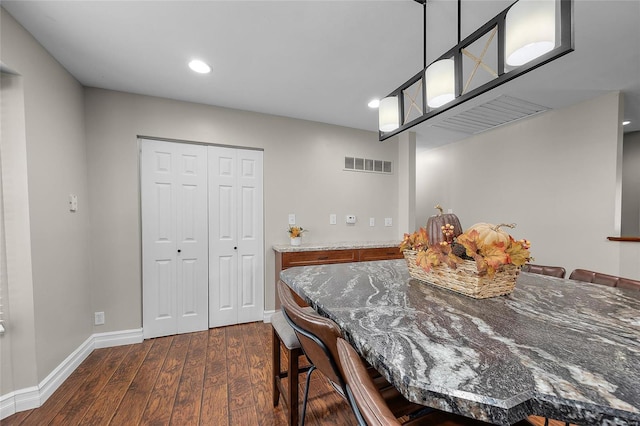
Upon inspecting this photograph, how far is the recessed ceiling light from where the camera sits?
2068 millimetres

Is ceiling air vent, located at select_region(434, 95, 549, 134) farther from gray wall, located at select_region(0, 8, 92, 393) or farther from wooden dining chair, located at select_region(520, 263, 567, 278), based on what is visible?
gray wall, located at select_region(0, 8, 92, 393)

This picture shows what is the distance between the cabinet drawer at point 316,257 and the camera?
287 centimetres

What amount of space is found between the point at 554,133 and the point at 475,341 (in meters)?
3.47

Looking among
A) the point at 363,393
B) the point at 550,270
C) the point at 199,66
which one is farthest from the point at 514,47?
the point at 199,66

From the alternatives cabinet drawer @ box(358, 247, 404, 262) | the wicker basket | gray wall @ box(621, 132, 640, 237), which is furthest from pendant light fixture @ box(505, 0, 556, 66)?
gray wall @ box(621, 132, 640, 237)

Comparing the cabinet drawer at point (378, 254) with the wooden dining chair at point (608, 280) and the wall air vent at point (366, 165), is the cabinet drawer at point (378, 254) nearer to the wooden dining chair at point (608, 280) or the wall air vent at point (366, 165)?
the wall air vent at point (366, 165)

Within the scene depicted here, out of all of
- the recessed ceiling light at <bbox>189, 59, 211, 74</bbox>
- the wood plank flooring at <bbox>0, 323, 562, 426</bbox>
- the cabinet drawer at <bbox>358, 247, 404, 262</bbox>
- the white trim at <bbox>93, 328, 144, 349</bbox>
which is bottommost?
the wood plank flooring at <bbox>0, 323, 562, 426</bbox>

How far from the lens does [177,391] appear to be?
6.02 feet

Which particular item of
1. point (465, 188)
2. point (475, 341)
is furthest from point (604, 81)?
point (475, 341)

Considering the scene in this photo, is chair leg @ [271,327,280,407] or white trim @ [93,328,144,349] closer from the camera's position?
chair leg @ [271,327,280,407]

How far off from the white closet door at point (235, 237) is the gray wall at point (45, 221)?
1118mm

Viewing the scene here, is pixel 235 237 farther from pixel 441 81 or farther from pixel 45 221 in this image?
pixel 441 81

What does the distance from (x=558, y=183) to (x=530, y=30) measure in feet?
9.18

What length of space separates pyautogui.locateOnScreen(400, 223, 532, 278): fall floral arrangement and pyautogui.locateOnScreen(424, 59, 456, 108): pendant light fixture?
0.65 m
